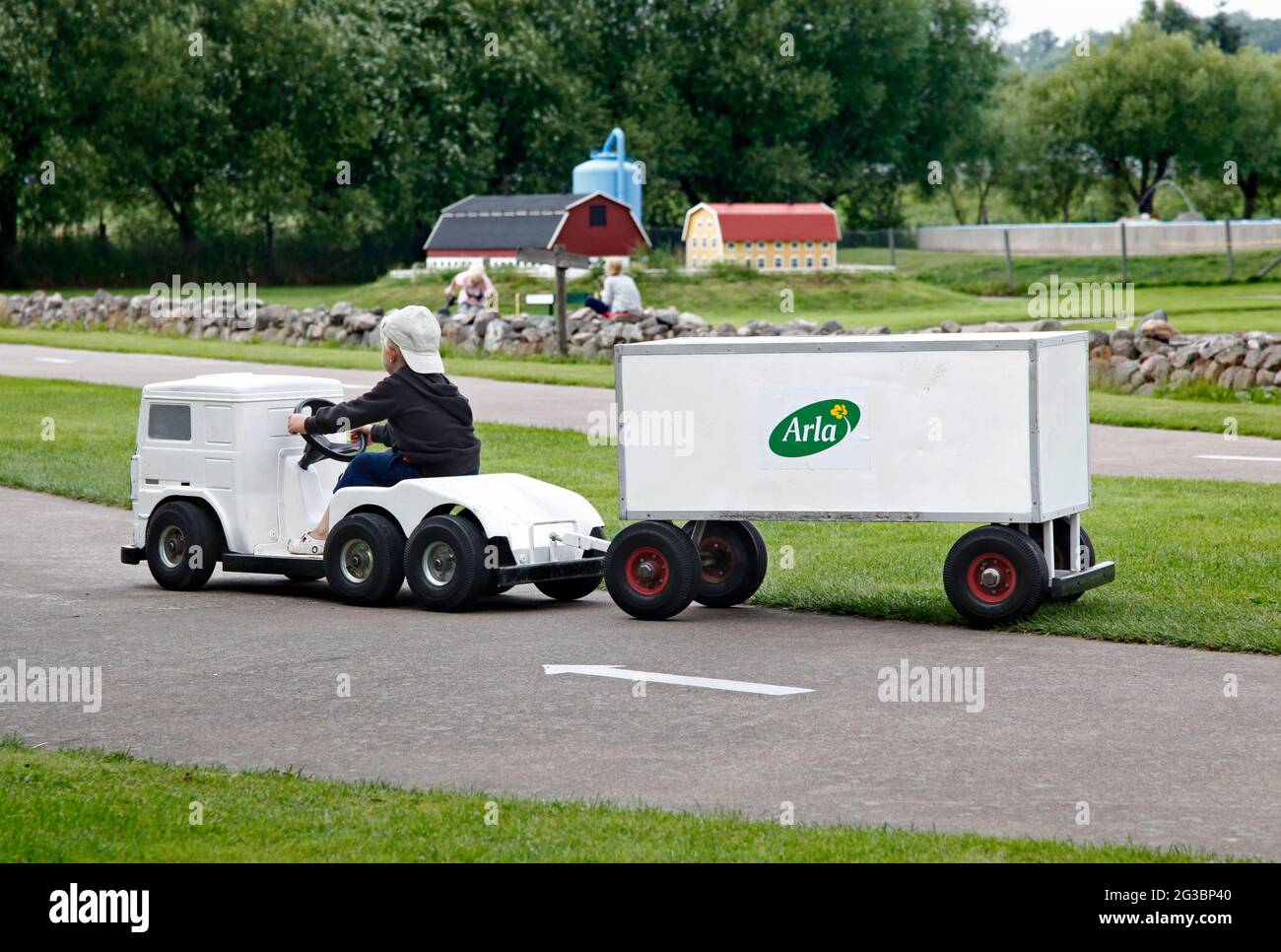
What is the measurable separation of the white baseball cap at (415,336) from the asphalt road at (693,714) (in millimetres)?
1391

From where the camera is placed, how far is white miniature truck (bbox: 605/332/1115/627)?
936 cm

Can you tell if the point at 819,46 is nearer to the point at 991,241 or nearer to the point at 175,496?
the point at 991,241

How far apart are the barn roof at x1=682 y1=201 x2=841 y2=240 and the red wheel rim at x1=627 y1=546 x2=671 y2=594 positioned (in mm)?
39015

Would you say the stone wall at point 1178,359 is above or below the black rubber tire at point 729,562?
above

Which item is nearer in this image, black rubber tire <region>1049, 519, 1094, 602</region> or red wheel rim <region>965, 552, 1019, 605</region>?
red wheel rim <region>965, 552, 1019, 605</region>

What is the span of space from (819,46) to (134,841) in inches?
3036

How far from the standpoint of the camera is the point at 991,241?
68.9m

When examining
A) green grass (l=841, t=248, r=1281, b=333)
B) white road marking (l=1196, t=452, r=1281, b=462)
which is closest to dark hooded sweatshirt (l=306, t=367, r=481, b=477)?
white road marking (l=1196, t=452, r=1281, b=462)

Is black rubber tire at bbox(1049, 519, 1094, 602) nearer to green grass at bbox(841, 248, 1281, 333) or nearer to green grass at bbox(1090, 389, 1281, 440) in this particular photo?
green grass at bbox(1090, 389, 1281, 440)

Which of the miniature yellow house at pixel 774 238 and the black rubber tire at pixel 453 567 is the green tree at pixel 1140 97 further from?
the black rubber tire at pixel 453 567

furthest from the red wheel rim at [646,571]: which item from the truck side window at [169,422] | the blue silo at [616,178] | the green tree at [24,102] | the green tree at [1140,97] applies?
the green tree at [1140,97]

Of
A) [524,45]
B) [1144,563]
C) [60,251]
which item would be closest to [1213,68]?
[524,45]

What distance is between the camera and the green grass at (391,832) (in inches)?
215

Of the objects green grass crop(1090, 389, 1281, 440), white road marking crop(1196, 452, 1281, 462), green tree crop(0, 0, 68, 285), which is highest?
green tree crop(0, 0, 68, 285)
